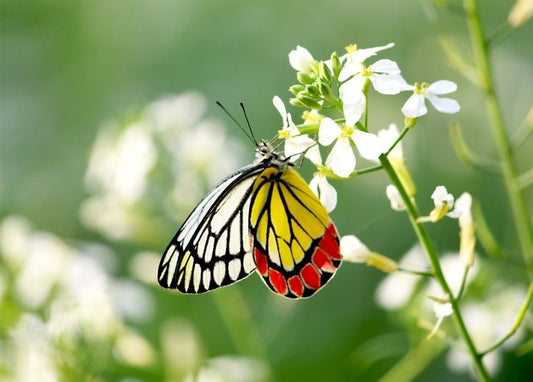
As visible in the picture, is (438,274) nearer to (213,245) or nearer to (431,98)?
(431,98)

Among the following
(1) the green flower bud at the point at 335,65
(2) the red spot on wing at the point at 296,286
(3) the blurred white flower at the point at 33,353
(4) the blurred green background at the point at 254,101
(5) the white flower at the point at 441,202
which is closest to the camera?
(5) the white flower at the point at 441,202

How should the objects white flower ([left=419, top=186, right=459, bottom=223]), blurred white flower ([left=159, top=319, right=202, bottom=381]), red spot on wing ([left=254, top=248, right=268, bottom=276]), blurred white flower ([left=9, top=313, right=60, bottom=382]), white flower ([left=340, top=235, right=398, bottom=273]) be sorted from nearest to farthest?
white flower ([left=419, top=186, right=459, bottom=223]), white flower ([left=340, top=235, right=398, bottom=273]), red spot on wing ([left=254, top=248, right=268, bottom=276]), blurred white flower ([left=9, top=313, right=60, bottom=382]), blurred white flower ([left=159, top=319, right=202, bottom=381])

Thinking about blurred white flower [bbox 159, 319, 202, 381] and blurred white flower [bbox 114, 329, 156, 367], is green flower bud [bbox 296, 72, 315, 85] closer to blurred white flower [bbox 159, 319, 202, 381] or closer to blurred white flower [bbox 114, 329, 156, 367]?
blurred white flower [bbox 159, 319, 202, 381]

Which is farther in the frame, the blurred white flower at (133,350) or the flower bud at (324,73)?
the blurred white flower at (133,350)

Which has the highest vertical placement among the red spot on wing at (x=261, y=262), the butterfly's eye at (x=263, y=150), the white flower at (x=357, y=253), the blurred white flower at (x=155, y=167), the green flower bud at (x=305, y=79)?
the blurred white flower at (x=155, y=167)

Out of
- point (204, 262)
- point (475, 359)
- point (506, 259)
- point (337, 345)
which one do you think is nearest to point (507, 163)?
point (506, 259)

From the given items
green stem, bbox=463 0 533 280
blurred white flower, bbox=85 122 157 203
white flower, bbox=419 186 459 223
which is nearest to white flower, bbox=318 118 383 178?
white flower, bbox=419 186 459 223

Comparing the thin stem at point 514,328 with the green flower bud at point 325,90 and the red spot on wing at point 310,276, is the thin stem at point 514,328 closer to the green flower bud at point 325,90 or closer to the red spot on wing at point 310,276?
the red spot on wing at point 310,276

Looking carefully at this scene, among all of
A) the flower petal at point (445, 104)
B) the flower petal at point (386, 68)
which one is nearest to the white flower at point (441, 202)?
the flower petal at point (445, 104)
